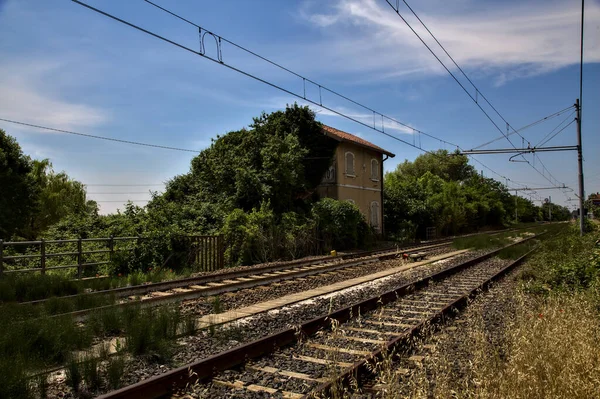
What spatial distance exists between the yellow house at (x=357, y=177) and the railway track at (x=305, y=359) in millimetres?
20088

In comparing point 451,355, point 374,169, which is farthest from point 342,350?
point 374,169

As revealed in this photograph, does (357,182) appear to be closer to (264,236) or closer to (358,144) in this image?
(358,144)

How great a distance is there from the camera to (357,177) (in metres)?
30.8

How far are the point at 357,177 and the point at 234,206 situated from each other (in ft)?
38.2

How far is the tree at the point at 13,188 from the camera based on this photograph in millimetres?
22859

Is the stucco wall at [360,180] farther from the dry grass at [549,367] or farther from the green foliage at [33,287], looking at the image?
the dry grass at [549,367]

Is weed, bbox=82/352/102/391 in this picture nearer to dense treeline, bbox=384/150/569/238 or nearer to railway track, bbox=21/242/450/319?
railway track, bbox=21/242/450/319

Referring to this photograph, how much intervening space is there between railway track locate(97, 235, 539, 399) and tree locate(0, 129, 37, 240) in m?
22.2

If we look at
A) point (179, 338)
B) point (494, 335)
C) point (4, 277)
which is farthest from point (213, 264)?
point (494, 335)

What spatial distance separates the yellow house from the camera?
2841 centimetres

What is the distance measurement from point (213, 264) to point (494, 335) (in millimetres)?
11826

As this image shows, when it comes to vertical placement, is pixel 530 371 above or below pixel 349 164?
below

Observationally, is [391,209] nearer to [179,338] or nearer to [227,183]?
[227,183]

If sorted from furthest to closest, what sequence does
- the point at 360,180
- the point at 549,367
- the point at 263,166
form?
the point at 360,180 → the point at 263,166 → the point at 549,367
